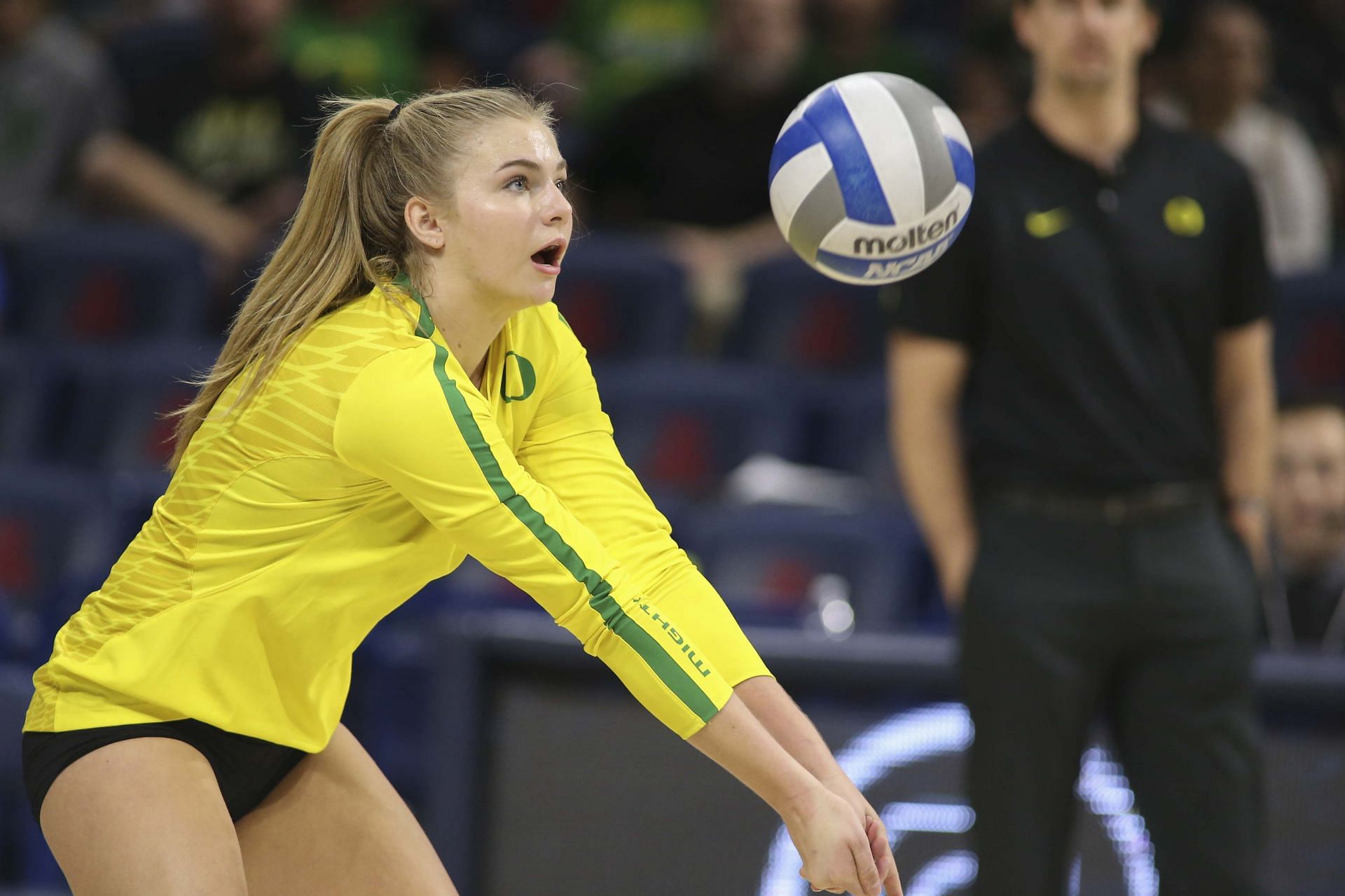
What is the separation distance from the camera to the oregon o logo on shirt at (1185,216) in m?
3.58

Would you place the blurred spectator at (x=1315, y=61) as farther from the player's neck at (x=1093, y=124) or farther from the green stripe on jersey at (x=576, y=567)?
the green stripe on jersey at (x=576, y=567)

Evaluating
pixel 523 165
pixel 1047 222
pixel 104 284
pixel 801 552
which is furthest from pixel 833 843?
pixel 104 284

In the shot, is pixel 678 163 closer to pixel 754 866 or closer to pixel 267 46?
pixel 267 46

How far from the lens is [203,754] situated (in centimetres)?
250

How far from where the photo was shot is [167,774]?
2406 millimetres

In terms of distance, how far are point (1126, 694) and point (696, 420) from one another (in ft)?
9.05

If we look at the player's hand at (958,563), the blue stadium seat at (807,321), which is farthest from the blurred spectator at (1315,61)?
the player's hand at (958,563)

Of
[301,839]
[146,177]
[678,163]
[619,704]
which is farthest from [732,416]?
[301,839]

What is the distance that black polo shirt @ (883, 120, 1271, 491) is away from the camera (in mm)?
3496

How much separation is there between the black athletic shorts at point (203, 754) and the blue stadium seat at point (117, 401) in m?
3.73

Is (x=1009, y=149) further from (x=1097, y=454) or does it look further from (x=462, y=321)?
(x=462, y=321)

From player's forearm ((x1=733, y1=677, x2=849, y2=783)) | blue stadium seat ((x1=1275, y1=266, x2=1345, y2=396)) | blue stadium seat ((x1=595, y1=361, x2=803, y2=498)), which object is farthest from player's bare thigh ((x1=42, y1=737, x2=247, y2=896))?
blue stadium seat ((x1=1275, y1=266, x2=1345, y2=396))

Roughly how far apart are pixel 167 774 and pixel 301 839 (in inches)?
12.5

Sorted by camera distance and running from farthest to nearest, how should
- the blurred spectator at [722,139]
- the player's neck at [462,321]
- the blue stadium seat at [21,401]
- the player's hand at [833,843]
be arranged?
the blurred spectator at [722,139] → the blue stadium seat at [21,401] → the player's neck at [462,321] → the player's hand at [833,843]
